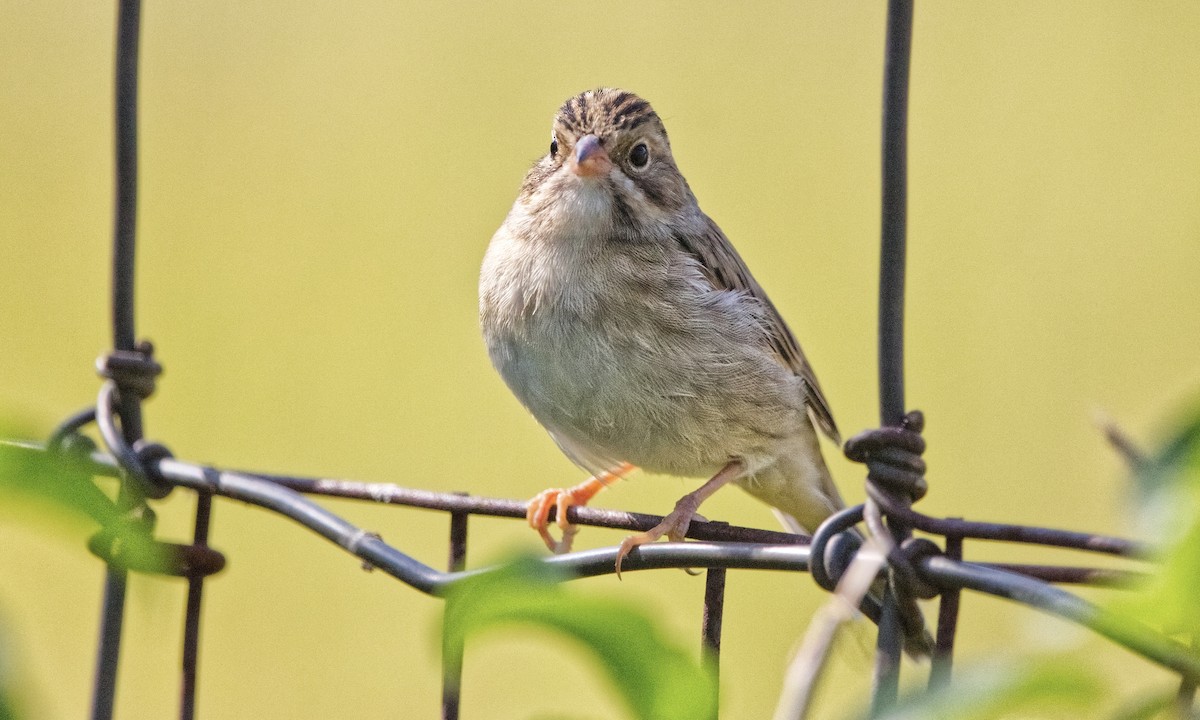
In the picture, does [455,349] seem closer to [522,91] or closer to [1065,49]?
[522,91]

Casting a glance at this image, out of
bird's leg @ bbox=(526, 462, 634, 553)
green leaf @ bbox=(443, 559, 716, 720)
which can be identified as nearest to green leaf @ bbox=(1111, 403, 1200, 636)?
green leaf @ bbox=(443, 559, 716, 720)

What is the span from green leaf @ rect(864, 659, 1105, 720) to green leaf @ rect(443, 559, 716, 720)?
8 cm

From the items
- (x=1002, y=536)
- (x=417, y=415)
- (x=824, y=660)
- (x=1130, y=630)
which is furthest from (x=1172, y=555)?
(x=417, y=415)

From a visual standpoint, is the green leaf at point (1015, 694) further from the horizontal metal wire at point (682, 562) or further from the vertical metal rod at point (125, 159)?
the vertical metal rod at point (125, 159)

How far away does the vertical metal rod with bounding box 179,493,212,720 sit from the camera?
1.68 meters

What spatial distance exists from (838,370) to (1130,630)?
418 cm

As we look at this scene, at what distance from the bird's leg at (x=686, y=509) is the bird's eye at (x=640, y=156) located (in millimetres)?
697

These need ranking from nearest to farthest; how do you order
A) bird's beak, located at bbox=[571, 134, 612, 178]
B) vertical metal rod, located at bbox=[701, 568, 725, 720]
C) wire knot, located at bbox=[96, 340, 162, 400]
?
vertical metal rod, located at bbox=[701, 568, 725, 720], wire knot, located at bbox=[96, 340, 162, 400], bird's beak, located at bbox=[571, 134, 612, 178]

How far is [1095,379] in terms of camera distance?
14.7 ft

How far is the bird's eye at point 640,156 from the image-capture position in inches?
A: 116

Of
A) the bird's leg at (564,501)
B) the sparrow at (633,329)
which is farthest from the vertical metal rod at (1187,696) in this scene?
the bird's leg at (564,501)

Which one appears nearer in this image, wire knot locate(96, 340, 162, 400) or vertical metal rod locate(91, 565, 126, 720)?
vertical metal rod locate(91, 565, 126, 720)

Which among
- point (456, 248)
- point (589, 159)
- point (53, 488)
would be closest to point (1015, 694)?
point (53, 488)

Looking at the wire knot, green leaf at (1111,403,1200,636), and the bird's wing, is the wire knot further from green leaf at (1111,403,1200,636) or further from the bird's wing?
green leaf at (1111,403,1200,636)
